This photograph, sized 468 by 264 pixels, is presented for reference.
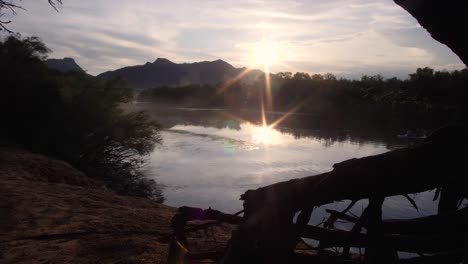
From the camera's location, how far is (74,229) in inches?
318

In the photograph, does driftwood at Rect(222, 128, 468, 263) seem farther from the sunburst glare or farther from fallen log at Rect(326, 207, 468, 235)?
the sunburst glare

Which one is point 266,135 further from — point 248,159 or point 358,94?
point 358,94

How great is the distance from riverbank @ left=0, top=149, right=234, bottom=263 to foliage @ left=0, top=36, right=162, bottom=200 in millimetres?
13307

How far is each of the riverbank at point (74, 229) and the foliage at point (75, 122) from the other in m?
13.3

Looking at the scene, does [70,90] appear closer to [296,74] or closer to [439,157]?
[439,157]

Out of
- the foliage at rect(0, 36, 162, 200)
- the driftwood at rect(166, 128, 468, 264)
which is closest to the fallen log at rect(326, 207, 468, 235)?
the driftwood at rect(166, 128, 468, 264)

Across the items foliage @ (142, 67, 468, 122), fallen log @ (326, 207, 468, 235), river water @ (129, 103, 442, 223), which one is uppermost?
foliage @ (142, 67, 468, 122)

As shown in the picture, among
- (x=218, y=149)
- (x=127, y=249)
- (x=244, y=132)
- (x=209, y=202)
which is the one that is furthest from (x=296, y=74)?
(x=127, y=249)

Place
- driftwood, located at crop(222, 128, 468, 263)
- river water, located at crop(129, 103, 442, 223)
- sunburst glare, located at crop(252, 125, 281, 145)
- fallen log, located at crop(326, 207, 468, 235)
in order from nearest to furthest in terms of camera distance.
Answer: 1. driftwood, located at crop(222, 128, 468, 263)
2. fallen log, located at crop(326, 207, 468, 235)
3. river water, located at crop(129, 103, 442, 223)
4. sunburst glare, located at crop(252, 125, 281, 145)

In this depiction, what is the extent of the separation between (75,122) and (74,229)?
22966mm

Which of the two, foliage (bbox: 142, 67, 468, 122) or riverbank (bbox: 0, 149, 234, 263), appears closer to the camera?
riverbank (bbox: 0, 149, 234, 263)

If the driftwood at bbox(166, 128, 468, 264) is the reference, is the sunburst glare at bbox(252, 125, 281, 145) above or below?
below

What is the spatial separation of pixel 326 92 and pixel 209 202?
87.9 meters

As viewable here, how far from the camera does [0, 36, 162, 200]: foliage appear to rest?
2700 cm
